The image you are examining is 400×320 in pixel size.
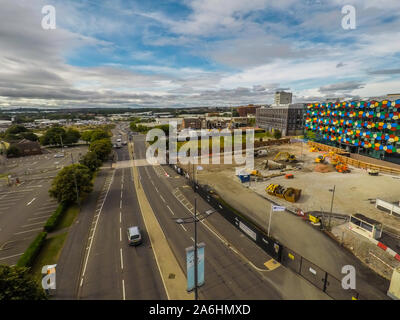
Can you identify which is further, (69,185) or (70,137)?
(70,137)

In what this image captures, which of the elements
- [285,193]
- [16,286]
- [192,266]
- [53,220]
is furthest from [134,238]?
[285,193]

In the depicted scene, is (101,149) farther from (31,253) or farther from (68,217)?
(31,253)

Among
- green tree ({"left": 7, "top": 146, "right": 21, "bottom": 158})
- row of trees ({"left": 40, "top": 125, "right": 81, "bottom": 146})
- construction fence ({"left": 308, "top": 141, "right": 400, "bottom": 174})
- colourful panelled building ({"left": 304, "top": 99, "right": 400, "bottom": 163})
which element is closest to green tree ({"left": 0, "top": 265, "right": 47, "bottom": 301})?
construction fence ({"left": 308, "top": 141, "right": 400, "bottom": 174})

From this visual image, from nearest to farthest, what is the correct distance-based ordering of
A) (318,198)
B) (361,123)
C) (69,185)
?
(69,185) < (318,198) < (361,123)

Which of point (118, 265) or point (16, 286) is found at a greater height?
point (16, 286)

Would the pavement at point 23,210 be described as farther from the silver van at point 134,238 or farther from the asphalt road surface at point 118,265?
the silver van at point 134,238

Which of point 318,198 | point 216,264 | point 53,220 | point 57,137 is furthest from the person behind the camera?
point 57,137
